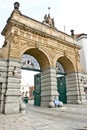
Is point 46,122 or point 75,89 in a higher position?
point 75,89

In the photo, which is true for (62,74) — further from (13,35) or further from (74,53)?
(13,35)

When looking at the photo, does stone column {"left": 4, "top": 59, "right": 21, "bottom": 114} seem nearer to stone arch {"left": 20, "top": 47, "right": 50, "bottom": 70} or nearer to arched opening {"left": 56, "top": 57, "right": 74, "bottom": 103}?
stone arch {"left": 20, "top": 47, "right": 50, "bottom": 70}

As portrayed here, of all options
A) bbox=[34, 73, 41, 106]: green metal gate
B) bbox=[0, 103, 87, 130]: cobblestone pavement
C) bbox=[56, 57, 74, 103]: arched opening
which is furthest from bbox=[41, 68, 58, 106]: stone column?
bbox=[0, 103, 87, 130]: cobblestone pavement

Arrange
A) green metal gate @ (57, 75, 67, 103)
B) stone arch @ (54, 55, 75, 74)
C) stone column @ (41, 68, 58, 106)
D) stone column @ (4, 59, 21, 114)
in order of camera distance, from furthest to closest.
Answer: green metal gate @ (57, 75, 67, 103) < stone arch @ (54, 55, 75, 74) < stone column @ (41, 68, 58, 106) < stone column @ (4, 59, 21, 114)

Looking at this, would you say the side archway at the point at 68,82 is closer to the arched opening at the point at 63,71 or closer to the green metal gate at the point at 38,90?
the arched opening at the point at 63,71

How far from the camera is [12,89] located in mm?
11273

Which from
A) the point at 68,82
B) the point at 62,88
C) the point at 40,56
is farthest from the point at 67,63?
the point at 40,56

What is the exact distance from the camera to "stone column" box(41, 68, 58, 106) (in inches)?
558

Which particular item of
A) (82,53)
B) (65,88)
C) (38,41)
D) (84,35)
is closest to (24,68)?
(38,41)

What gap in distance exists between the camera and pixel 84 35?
82.5 ft

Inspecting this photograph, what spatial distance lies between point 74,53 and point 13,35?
29.8ft

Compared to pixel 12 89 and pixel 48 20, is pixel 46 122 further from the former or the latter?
Answer: pixel 48 20

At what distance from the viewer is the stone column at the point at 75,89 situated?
1678 cm

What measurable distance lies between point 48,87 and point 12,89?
4.51m
